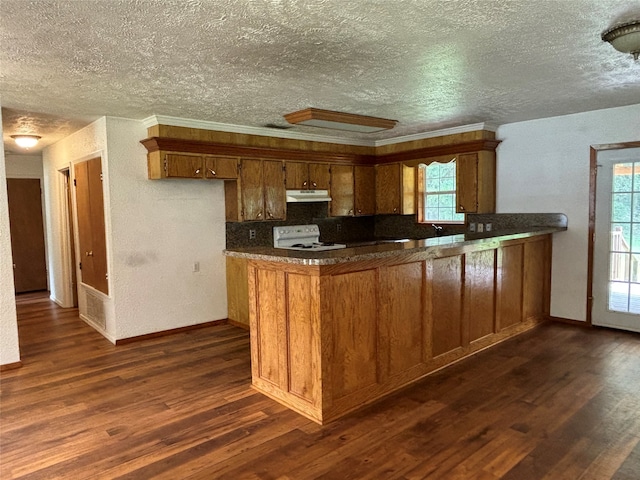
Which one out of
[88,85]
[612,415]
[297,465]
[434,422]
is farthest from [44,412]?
[612,415]

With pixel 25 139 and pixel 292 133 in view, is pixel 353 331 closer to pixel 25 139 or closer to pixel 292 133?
pixel 292 133

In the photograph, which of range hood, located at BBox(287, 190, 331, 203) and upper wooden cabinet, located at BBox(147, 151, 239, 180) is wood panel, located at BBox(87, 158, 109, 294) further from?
range hood, located at BBox(287, 190, 331, 203)

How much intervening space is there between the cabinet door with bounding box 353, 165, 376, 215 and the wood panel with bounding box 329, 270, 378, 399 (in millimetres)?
3502

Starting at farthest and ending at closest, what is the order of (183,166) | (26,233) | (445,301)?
1. (26,233)
2. (183,166)
3. (445,301)

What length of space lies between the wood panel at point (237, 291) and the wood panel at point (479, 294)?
2517 millimetres

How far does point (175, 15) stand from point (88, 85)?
1645mm

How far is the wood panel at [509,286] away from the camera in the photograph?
Result: 4410mm

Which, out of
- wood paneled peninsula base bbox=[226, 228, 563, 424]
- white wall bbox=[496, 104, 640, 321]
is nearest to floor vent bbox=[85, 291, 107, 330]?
wood paneled peninsula base bbox=[226, 228, 563, 424]

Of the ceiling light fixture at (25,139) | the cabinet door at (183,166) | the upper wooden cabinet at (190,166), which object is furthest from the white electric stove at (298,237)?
the ceiling light fixture at (25,139)

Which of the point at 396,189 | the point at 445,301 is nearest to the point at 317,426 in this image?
the point at 445,301

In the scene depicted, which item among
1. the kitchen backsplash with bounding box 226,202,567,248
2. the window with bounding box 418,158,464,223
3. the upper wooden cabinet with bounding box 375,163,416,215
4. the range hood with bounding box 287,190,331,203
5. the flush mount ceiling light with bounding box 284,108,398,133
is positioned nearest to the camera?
the flush mount ceiling light with bounding box 284,108,398,133

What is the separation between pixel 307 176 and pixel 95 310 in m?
3.13

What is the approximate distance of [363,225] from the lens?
697cm

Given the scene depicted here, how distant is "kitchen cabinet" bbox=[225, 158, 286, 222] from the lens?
520 centimetres
